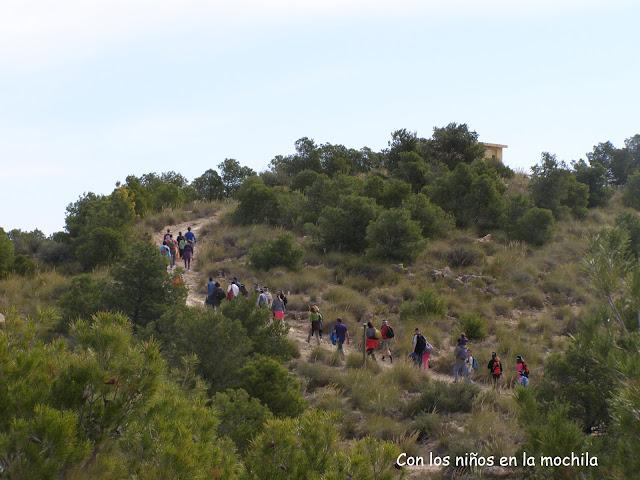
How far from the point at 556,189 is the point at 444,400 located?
21596mm

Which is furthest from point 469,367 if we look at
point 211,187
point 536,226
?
point 211,187

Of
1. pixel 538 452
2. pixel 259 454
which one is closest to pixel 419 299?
pixel 538 452

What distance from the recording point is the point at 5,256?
26719 millimetres

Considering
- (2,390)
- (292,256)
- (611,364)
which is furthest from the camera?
(292,256)

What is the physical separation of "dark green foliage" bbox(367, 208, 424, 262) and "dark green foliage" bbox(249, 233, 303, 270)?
2628mm

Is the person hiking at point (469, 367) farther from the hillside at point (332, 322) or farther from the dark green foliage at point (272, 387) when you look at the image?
the dark green foliage at point (272, 387)

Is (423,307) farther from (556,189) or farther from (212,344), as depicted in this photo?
(556,189)

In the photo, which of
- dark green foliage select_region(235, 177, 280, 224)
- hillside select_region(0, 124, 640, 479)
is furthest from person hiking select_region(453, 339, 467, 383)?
dark green foliage select_region(235, 177, 280, 224)

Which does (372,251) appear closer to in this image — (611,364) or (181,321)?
(181,321)

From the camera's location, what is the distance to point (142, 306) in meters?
19.2

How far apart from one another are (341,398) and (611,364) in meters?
9.08

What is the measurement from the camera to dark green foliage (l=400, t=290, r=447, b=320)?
2359 centimetres

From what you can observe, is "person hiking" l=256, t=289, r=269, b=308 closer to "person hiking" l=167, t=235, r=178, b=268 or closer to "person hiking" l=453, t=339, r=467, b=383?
"person hiking" l=453, t=339, r=467, b=383

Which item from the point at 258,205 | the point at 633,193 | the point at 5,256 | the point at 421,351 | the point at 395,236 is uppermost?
the point at 258,205
